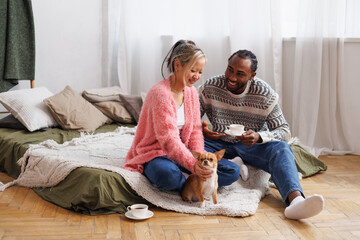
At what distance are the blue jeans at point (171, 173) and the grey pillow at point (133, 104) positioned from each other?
1.28m

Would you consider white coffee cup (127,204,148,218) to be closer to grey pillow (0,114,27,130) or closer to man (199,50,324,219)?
man (199,50,324,219)

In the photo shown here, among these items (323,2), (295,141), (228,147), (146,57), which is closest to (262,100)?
(228,147)

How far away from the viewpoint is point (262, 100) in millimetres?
2664

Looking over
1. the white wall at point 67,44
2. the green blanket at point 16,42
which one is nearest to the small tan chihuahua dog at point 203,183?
the green blanket at point 16,42

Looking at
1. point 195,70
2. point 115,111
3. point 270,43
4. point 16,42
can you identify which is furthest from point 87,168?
point 270,43

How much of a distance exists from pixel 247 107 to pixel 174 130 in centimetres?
57

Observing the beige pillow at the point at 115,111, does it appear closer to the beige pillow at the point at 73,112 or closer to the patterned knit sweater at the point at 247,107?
the beige pillow at the point at 73,112

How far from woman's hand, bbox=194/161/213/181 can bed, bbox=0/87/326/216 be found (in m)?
0.28

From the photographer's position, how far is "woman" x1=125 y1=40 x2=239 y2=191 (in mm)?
2324

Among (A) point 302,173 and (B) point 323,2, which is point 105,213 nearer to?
(A) point 302,173

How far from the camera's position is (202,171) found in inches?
87.5

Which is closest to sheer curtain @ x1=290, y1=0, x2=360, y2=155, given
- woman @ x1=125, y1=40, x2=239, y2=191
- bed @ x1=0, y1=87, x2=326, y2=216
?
bed @ x1=0, y1=87, x2=326, y2=216

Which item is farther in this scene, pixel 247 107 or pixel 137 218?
pixel 247 107

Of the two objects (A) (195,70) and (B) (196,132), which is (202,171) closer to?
(B) (196,132)
